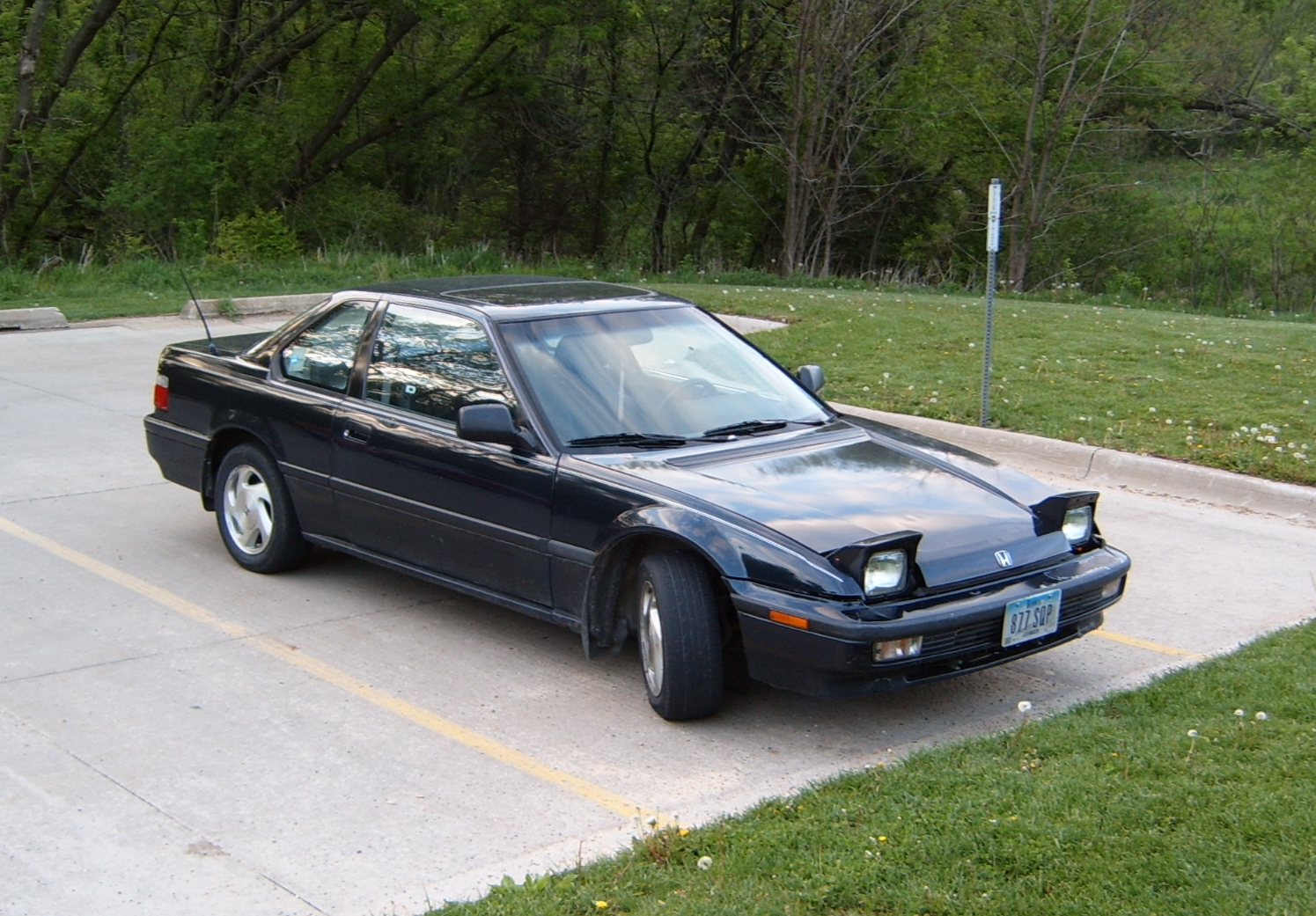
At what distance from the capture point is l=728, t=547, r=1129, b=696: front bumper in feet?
14.8

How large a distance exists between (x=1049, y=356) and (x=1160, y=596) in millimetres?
6026

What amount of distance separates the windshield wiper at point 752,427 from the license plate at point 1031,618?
1393 mm

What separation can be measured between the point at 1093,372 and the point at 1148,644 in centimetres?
613

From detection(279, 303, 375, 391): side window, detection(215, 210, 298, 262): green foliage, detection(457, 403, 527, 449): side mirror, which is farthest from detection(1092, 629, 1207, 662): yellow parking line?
Answer: detection(215, 210, 298, 262): green foliage

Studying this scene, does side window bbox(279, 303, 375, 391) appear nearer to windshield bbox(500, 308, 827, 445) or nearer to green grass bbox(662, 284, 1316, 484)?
windshield bbox(500, 308, 827, 445)

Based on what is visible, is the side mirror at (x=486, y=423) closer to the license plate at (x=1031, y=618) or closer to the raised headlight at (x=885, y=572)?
the raised headlight at (x=885, y=572)

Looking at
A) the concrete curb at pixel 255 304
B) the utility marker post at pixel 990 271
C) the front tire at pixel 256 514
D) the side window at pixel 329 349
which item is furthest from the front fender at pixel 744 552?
the concrete curb at pixel 255 304

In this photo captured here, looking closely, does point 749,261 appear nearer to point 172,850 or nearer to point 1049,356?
point 1049,356

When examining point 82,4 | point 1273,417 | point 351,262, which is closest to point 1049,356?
point 1273,417

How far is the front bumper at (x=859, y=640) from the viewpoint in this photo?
4508mm

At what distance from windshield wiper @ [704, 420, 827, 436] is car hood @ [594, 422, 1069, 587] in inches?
4.3

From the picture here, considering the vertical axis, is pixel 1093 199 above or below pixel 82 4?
below

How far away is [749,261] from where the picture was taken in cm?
3775

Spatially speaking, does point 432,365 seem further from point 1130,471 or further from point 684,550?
point 1130,471
